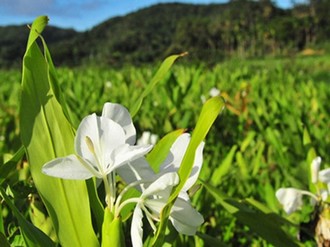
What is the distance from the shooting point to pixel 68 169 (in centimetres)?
46

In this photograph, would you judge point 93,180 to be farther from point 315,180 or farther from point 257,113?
point 257,113

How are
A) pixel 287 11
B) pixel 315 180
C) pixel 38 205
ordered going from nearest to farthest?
pixel 38 205 < pixel 315 180 < pixel 287 11

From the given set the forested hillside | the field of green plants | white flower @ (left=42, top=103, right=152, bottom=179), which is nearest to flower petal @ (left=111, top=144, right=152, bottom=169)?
white flower @ (left=42, top=103, right=152, bottom=179)

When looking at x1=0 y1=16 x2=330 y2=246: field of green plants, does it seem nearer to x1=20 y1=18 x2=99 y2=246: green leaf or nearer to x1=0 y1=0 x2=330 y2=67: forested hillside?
x1=20 y1=18 x2=99 y2=246: green leaf

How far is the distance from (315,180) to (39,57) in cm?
46

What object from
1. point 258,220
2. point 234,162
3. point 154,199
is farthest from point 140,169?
point 234,162

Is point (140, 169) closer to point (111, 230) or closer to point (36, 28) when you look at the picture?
point (111, 230)

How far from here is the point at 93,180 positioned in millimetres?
537

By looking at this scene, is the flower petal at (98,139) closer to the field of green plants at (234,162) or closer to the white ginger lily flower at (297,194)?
the field of green plants at (234,162)

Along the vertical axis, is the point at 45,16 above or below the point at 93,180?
above

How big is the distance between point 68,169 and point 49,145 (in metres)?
0.09

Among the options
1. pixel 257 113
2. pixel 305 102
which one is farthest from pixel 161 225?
pixel 305 102

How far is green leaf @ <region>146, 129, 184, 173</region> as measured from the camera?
565 millimetres

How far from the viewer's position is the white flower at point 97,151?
457 mm
